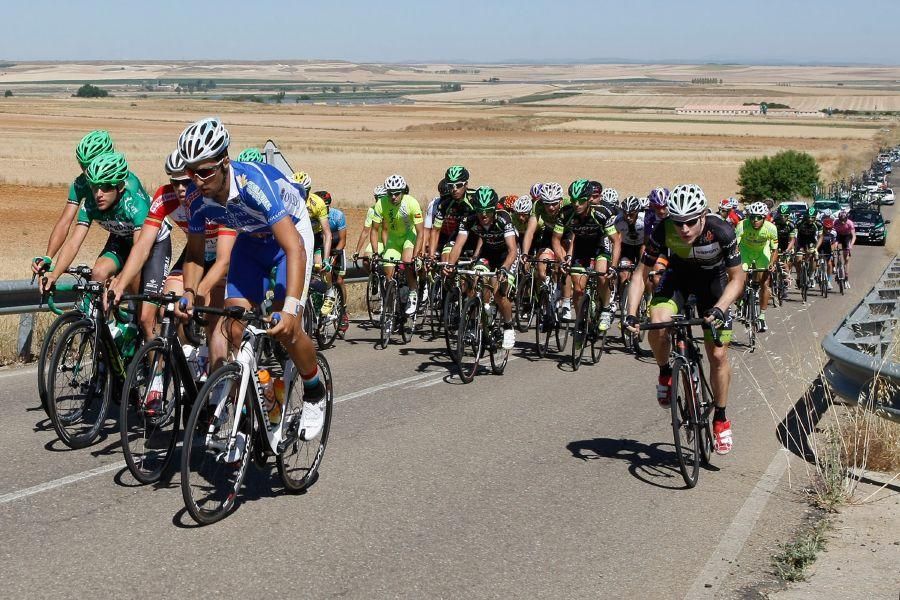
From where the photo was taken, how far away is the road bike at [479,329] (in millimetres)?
10945

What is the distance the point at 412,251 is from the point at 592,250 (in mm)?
2221

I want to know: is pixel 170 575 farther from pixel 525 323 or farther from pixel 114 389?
pixel 525 323

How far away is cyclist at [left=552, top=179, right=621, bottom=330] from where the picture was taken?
42.1 ft

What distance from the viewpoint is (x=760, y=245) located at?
56.9ft

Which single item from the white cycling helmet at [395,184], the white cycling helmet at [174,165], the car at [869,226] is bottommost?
the car at [869,226]

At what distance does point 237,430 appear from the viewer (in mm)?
5867

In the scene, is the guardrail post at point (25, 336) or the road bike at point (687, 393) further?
the guardrail post at point (25, 336)

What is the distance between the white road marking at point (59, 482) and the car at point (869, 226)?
39919 millimetres

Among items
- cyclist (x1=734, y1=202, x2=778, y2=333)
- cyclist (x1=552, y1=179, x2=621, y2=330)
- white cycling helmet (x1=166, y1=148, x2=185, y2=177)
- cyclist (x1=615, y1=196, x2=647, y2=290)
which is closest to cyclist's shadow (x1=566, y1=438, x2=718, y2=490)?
white cycling helmet (x1=166, y1=148, x2=185, y2=177)

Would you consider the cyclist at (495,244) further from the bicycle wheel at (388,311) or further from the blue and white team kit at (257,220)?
the blue and white team kit at (257,220)

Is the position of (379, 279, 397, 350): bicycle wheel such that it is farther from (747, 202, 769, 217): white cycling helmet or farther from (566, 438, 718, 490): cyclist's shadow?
(747, 202, 769, 217): white cycling helmet

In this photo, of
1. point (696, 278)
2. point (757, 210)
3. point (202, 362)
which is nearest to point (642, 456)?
point (696, 278)

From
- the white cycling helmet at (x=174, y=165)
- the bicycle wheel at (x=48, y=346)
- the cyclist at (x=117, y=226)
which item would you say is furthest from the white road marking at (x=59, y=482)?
the white cycling helmet at (x=174, y=165)

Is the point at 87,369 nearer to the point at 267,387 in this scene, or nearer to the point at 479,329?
the point at 267,387
